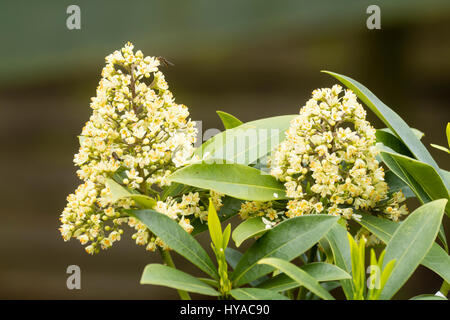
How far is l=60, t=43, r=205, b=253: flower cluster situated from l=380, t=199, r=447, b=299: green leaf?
9.7 inches

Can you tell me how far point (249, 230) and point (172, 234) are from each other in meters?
0.10

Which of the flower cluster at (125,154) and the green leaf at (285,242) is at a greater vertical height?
the flower cluster at (125,154)

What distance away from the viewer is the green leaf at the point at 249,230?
1.99ft

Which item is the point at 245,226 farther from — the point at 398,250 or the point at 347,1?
the point at 347,1

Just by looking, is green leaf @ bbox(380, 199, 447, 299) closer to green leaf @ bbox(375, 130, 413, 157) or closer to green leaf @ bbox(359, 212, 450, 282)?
green leaf @ bbox(359, 212, 450, 282)

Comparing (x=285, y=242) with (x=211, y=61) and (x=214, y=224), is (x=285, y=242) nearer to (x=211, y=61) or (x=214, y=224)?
(x=214, y=224)

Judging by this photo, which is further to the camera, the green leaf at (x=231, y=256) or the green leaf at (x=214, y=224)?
the green leaf at (x=231, y=256)

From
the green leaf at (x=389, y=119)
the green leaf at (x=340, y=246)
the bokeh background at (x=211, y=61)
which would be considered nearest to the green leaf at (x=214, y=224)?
the green leaf at (x=340, y=246)

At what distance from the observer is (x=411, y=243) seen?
0.56 metres

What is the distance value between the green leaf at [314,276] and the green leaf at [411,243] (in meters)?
0.06

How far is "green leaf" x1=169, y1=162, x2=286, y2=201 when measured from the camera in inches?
24.3

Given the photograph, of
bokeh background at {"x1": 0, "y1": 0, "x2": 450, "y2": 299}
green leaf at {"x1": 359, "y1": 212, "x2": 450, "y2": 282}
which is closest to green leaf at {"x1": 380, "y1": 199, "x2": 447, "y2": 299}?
green leaf at {"x1": 359, "y1": 212, "x2": 450, "y2": 282}

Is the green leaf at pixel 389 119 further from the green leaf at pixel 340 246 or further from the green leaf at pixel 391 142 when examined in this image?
the green leaf at pixel 340 246

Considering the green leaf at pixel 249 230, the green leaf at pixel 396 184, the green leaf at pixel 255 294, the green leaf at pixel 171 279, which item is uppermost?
the green leaf at pixel 396 184
